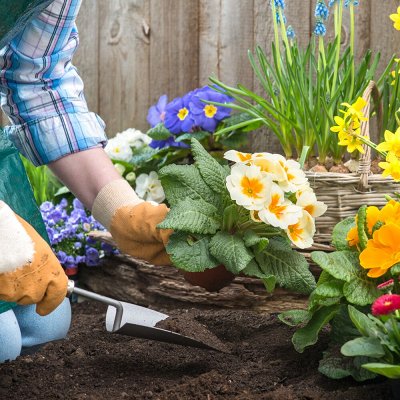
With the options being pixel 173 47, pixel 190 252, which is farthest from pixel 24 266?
pixel 173 47

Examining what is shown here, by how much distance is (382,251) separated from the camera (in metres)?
1.51

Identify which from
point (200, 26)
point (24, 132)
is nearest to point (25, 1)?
point (24, 132)

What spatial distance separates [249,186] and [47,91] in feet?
2.29

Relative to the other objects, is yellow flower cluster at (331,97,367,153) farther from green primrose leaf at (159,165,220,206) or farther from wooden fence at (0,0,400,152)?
wooden fence at (0,0,400,152)

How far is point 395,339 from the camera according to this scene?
135 cm

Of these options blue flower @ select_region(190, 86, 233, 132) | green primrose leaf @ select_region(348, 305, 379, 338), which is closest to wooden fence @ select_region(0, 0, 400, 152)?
blue flower @ select_region(190, 86, 233, 132)

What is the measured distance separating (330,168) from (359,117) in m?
0.67

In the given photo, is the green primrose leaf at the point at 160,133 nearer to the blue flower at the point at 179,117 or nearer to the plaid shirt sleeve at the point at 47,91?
the blue flower at the point at 179,117

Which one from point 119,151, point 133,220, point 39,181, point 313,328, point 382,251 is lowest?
point 39,181

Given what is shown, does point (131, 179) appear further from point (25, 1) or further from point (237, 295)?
point (25, 1)

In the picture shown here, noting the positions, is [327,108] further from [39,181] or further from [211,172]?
[39,181]

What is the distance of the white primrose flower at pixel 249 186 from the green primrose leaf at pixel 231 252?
8cm

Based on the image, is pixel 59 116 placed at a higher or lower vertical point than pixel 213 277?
higher

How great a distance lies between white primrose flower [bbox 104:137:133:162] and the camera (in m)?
3.29
